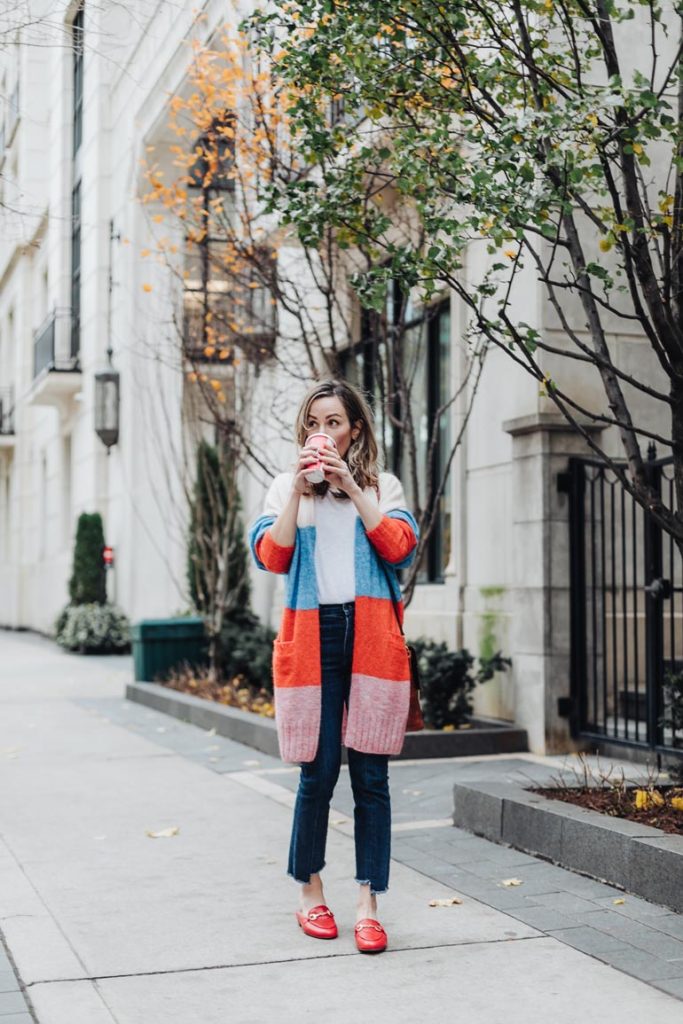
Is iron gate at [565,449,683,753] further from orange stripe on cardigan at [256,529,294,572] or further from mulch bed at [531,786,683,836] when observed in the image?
orange stripe on cardigan at [256,529,294,572]

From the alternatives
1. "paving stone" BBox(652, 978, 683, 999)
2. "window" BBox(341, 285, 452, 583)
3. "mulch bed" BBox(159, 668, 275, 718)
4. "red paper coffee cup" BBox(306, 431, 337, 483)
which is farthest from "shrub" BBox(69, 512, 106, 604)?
"paving stone" BBox(652, 978, 683, 999)

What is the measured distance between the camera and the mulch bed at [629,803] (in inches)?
216

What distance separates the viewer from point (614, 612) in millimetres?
8328

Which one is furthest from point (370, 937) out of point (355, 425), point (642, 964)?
point (355, 425)

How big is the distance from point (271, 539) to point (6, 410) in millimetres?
30547

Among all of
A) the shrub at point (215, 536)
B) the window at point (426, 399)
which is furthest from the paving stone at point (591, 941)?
the shrub at point (215, 536)

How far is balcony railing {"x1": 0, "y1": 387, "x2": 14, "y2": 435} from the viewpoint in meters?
32.9

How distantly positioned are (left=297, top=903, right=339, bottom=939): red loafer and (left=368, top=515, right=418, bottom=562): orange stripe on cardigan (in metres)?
1.27

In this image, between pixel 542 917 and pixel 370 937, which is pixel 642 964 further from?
pixel 370 937

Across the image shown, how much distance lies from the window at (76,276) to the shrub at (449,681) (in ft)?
52.7

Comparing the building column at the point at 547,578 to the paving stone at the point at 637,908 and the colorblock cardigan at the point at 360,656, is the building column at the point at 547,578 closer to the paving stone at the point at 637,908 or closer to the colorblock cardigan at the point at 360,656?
the paving stone at the point at 637,908

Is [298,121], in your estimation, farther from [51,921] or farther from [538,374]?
[51,921]

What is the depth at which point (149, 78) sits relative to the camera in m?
18.9

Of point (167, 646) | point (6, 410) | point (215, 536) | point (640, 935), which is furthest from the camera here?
point (6, 410)
